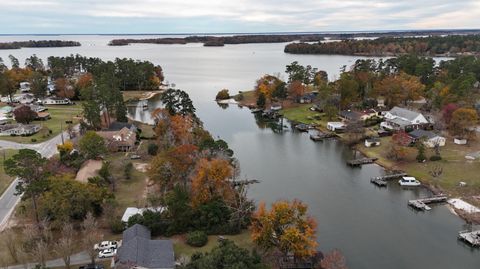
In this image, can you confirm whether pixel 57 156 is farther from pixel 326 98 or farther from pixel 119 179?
pixel 326 98

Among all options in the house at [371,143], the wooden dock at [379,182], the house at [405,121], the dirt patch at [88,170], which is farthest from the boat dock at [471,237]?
the dirt patch at [88,170]

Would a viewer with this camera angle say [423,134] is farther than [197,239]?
Yes

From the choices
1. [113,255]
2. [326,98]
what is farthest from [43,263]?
[326,98]

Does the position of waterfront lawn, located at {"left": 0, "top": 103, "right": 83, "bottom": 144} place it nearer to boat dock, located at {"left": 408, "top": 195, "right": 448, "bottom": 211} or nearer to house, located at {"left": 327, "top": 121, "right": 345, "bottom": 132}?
house, located at {"left": 327, "top": 121, "right": 345, "bottom": 132}

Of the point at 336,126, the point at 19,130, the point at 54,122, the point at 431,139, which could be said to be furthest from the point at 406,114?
the point at 19,130

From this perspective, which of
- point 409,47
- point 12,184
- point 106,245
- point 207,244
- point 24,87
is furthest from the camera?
point 409,47

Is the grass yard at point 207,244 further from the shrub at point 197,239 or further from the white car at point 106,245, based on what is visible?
the white car at point 106,245

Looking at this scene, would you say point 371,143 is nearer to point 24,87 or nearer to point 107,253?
point 107,253
